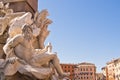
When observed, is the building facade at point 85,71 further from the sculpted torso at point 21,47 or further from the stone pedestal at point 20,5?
the sculpted torso at point 21,47

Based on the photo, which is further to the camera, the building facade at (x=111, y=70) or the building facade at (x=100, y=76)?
the building facade at (x=100, y=76)

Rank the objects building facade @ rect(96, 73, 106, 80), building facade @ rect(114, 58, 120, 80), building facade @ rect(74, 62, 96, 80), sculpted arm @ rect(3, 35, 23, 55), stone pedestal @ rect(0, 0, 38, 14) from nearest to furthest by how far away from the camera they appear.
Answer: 1. sculpted arm @ rect(3, 35, 23, 55)
2. stone pedestal @ rect(0, 0, 38, 14)
3. building facade @ rect(114, 58, 120, 80)
4. building facade @ rect(96, 73, 106, 80)
5. building facade @ rect(74, 62, 96, 80)

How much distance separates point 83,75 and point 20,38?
8284cm

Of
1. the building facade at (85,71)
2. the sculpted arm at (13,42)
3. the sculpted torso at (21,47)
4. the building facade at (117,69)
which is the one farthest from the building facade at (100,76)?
the sculpted arm at (13,42)

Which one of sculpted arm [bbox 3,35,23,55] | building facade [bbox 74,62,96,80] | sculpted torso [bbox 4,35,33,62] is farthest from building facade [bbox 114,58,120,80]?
sculpted arm [bbox 3,35,23,55]

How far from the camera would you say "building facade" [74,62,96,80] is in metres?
85.6

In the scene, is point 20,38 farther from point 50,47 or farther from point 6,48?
point 50,47

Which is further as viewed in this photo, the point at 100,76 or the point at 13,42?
the point at 100,76

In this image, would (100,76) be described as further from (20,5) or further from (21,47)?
(21,47)

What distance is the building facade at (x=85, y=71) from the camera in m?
85.6

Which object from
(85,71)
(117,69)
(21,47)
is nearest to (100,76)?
(85,71)

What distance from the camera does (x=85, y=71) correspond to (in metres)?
86.6

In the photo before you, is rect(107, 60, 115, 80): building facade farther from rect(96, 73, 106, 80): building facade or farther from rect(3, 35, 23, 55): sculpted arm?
rect(3, 35, 23, 55): sculpted arm

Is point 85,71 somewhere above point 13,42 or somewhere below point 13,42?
above
